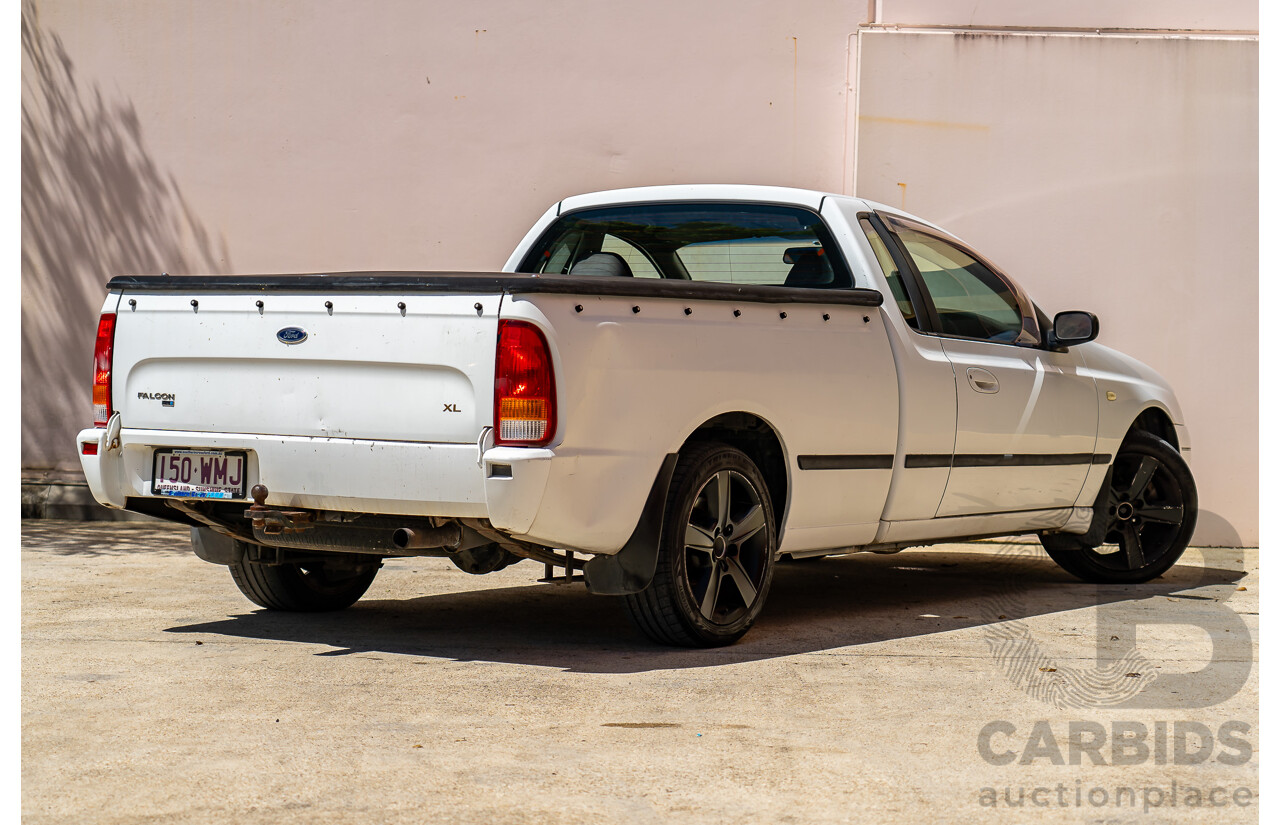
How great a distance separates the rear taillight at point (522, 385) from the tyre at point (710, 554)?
29.8 inches

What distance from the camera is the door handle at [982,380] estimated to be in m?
6.60

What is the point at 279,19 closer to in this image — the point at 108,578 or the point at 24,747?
the point at 108,578

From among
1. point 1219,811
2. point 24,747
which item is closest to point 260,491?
point 24,747

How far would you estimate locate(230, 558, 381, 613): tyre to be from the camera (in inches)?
249

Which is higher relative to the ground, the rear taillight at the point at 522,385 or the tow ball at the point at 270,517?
the rear taillight at the point at 522,385

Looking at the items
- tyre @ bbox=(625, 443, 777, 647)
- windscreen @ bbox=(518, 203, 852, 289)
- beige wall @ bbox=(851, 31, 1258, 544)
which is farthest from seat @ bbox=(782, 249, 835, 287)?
beige wall @ bbox=(851, 31, 1258, 544)

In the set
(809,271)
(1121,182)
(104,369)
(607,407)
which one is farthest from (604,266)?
(1121,182)

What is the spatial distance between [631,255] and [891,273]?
3.99ft

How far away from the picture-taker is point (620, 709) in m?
4.53

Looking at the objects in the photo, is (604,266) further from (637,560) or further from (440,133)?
(440,133)

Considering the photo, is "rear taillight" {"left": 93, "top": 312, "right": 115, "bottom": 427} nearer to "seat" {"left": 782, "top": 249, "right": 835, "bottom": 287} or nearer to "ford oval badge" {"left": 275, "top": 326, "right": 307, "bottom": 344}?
"ford oval badge" {"left": 275, "top": 326, "right": 307, "bottom": 344}

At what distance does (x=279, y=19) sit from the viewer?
1068 cm

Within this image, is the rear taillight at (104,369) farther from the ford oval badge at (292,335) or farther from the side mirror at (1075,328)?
the side mirror at (1075,328)

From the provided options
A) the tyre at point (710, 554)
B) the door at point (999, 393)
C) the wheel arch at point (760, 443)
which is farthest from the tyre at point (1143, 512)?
the tyre at point (710, 554)
